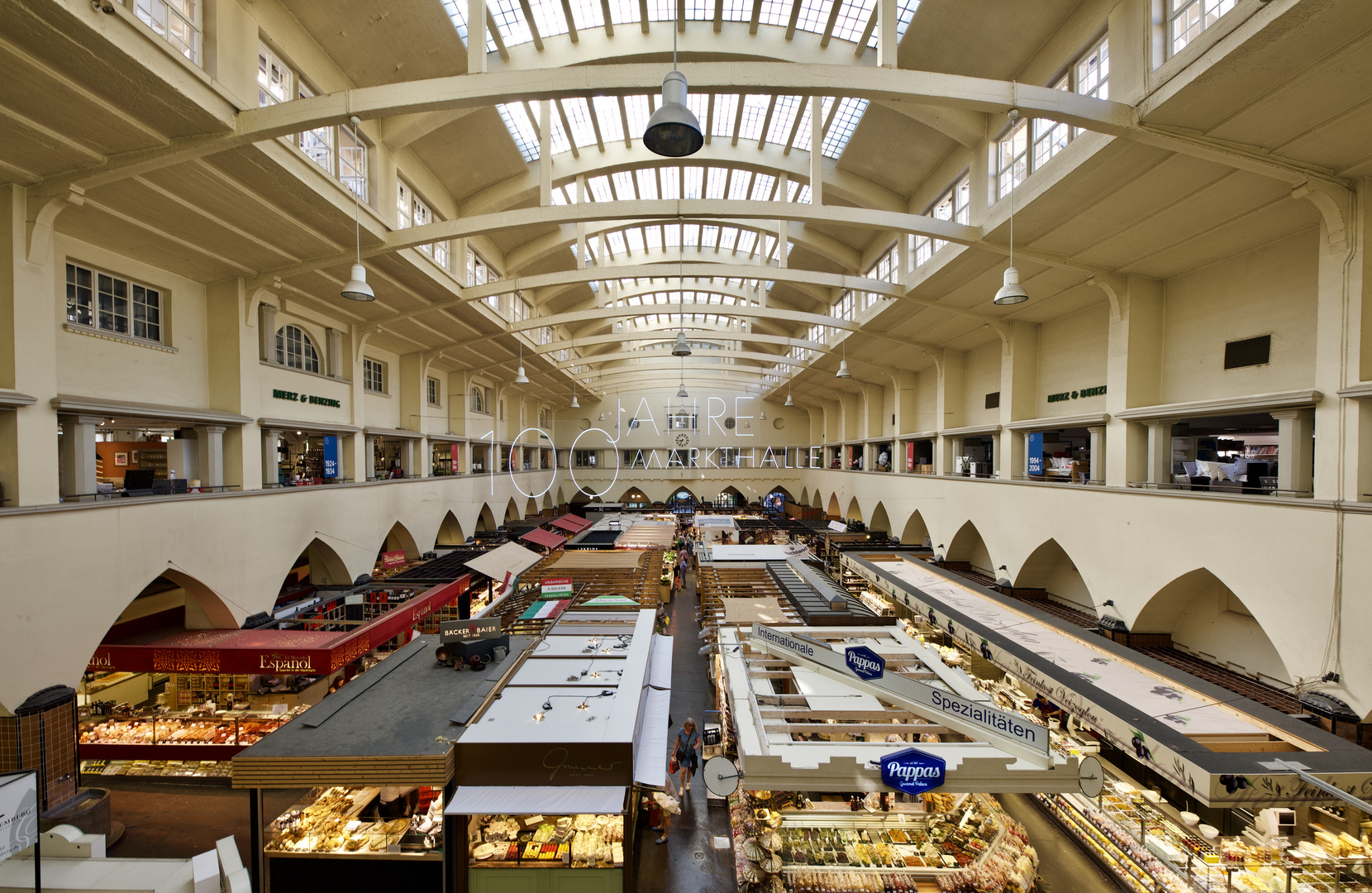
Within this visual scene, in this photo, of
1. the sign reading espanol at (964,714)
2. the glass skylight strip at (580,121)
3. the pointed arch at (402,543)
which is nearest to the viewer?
the sign reading espanol at (964,714)

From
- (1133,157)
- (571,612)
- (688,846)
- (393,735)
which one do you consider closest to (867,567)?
(571,612)

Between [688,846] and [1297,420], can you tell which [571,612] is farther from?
[1297,420]

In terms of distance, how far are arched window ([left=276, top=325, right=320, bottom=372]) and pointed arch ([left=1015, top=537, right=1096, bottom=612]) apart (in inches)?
677

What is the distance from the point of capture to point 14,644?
645 centimetres

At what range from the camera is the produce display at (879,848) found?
5.58 meters

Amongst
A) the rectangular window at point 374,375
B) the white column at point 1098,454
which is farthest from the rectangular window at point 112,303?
the white column at point 1098,454

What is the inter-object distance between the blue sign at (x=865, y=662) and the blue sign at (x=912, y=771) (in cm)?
114

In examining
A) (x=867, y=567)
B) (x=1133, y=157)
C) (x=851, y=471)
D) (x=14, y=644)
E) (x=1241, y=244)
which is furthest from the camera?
(x=851, y=471)

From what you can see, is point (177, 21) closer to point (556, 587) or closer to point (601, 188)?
point (556, 587)

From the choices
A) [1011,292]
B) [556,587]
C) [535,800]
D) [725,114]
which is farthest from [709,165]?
[535,800]

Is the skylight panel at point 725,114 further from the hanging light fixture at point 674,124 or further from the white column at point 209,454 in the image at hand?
the white column at point 209,454

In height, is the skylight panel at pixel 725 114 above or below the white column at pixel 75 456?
above

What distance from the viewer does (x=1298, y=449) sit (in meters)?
7.37

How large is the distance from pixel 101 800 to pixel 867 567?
15.2 metres
